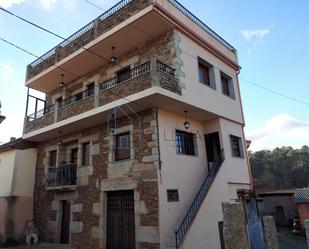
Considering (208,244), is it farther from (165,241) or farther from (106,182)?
(106,182)

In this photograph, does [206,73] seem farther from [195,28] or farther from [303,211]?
[303,211]

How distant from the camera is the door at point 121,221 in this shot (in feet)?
33.6

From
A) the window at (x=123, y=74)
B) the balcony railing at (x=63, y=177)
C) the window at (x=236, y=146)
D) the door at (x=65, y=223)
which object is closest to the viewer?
the window at (x=123, y=74)

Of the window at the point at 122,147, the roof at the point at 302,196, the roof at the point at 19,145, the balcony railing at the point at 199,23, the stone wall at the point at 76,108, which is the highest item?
the balcony railing at the point at 199,23

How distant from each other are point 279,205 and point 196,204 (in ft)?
50.8

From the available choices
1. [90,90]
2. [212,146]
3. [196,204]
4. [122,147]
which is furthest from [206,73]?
[196,204]

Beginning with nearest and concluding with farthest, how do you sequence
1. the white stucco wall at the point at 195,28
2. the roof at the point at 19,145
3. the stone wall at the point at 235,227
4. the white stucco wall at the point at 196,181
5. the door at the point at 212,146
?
the stone wall at the point at 235,227 → the white stucco wall at the point at 196,181 → the white stucco wall at the point at 195,28 → the door at the point at 212,146 → the roof at the point at 19,145

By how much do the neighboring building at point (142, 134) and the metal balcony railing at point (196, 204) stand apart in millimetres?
48

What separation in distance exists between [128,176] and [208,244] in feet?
12.8

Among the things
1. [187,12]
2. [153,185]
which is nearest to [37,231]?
[153,185]

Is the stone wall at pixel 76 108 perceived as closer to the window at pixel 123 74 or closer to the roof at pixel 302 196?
the window at pixel 123 74

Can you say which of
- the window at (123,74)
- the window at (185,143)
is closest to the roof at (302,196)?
the window at (185,143)

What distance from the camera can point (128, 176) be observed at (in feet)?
34.8

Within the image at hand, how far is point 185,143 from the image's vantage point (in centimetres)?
1172
